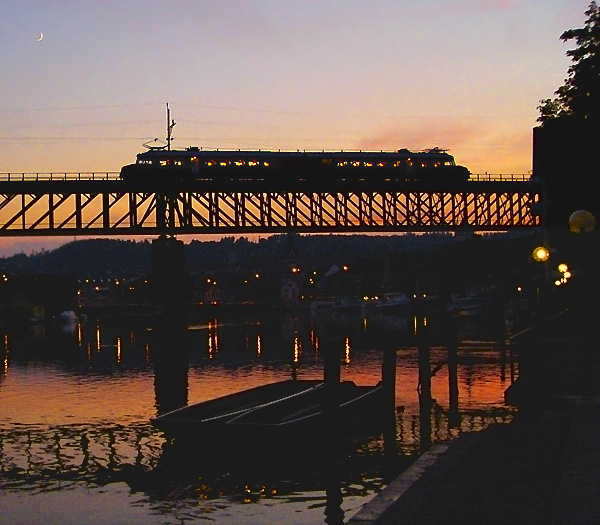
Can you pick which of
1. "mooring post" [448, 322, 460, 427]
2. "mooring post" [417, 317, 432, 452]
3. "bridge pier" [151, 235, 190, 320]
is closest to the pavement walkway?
"mooring post" [417, 317, 432, 452]

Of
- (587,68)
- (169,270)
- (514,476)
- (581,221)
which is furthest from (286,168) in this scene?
(514,476)

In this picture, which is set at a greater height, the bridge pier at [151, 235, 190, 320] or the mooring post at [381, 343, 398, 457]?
the bridge pier at [151, 235, 190, 320]

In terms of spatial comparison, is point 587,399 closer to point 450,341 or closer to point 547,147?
point 450,341

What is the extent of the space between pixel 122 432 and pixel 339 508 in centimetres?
1505

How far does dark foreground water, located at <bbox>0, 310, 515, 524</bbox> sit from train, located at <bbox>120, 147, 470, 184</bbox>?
24.9 meters

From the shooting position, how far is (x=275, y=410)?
34094mm

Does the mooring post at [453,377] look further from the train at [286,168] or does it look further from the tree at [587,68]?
the train at [286,168]

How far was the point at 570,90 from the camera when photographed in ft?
161

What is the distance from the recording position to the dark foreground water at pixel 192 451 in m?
25.1

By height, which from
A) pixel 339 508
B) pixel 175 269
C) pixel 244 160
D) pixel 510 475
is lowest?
pixel 339 508

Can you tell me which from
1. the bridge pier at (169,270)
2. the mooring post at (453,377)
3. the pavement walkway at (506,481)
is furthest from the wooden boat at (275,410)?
the bridge pier at (169,270)

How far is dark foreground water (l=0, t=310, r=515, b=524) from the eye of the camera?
25.1 meters

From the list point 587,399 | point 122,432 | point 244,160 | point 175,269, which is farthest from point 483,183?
point 587,399

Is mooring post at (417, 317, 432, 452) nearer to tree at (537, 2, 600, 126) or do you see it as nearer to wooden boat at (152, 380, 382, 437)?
wooden boat at (152, 380, 382, 437)
